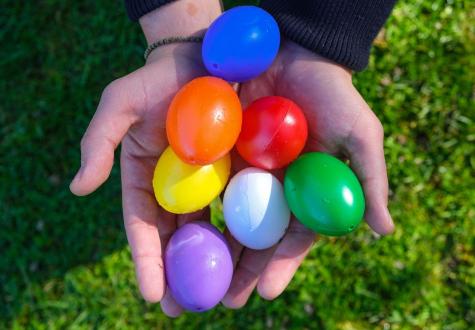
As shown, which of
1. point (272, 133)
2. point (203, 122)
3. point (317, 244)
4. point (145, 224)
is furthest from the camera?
point (317, 244)

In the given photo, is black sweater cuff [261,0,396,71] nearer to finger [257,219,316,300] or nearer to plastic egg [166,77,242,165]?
plastic egg [166,77,242,165]

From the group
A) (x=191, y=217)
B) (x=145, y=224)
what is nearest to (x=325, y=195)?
(x=191, y=217)

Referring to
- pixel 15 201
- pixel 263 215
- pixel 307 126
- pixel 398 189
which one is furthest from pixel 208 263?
pixel 15 201

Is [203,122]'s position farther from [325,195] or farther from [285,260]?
[285,260]

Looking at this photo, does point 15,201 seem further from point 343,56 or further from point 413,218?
point 413,218

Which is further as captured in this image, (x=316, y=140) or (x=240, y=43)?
(x=316, y=140)

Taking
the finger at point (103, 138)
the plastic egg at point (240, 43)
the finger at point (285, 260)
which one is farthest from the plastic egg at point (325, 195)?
the finger at point (103, 138)

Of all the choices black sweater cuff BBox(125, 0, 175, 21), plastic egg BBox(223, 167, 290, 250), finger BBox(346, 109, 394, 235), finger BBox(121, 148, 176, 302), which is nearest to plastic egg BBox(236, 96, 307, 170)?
plastic egg BBox(223, 167, 290, 250)
